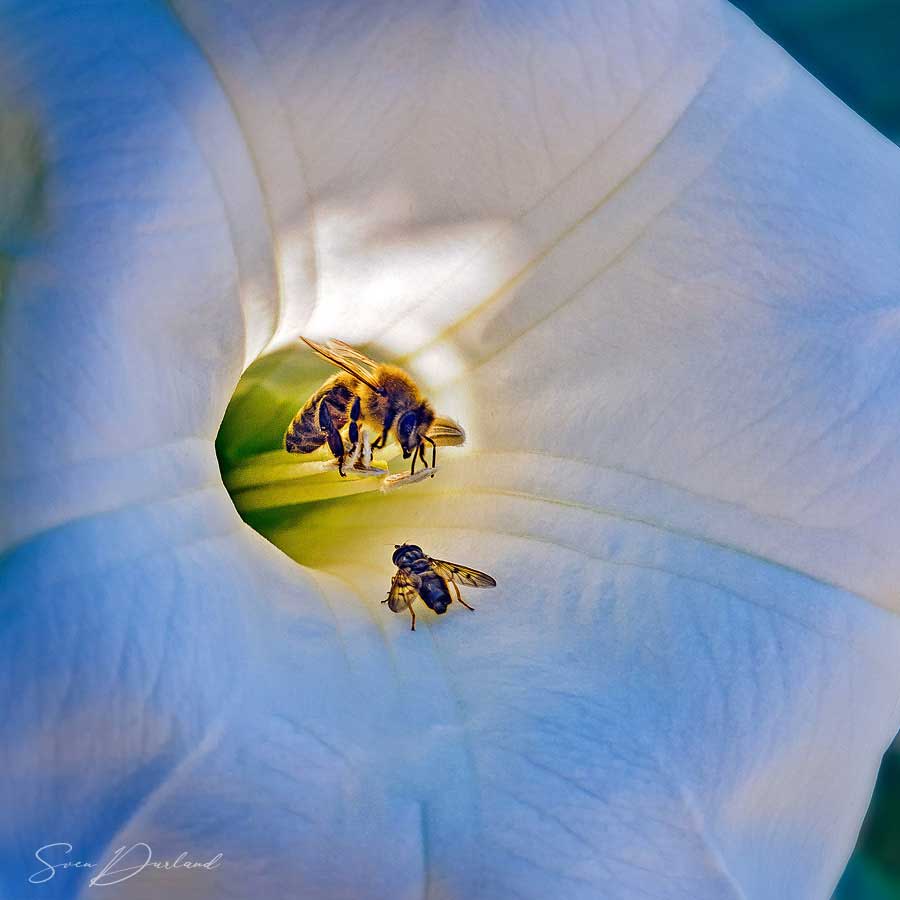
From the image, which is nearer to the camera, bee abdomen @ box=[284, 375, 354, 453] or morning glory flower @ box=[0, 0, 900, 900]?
morning glory flower @ box=[0, 0, 900, 900]

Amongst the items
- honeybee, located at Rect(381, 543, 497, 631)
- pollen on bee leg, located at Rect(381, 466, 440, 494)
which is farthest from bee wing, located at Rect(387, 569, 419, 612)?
pollen on bee leg, located at Rect(381, 466, 440, 494)

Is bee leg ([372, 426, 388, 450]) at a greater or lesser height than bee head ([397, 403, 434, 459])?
lesser

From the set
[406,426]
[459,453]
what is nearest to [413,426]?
[406,426]

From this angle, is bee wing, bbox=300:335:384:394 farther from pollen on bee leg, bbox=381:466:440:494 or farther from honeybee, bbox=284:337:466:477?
pollen on bee leg, bbox=381:466:440:494

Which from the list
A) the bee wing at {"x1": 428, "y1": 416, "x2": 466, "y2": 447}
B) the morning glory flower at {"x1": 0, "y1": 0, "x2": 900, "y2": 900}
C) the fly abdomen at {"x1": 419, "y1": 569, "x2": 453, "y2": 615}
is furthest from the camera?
the bee wing at {"x1": 428, "y1": 416, "x2": 466, "y2": 447}

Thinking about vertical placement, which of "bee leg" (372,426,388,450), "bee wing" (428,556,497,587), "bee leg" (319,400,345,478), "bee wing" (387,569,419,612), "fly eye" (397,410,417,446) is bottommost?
"bee wing" (387,569,419,612)

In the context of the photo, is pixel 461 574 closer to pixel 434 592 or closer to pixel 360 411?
pixel 434 592

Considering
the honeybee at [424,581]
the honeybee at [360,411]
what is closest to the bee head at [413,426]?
the honeybee at [360,411]

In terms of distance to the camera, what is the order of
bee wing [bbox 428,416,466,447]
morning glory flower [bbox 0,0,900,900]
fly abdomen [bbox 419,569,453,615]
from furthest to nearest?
bee wing [bbox 428,416,466,447], fly abdomen [bbox 419,569,453,615], morning glory flower [bbox 0,0,900,900]
